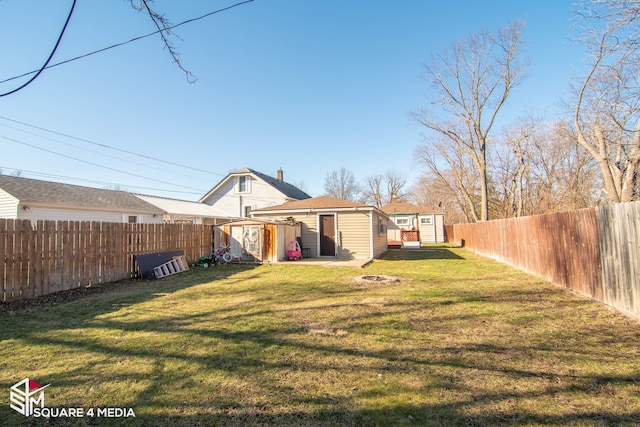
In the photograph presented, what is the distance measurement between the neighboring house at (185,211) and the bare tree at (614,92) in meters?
22.6

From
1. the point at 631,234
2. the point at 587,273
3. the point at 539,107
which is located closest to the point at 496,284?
the point at 587,273

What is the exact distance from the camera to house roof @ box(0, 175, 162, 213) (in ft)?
47.2

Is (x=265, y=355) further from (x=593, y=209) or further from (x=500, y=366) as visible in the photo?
(x=593, y=209)

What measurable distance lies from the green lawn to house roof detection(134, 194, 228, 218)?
16877 mm

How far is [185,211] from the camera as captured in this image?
22.3 meters

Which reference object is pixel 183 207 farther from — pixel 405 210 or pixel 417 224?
pixel 417 224

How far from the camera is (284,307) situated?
5.44 m

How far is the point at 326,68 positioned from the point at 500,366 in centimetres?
1329

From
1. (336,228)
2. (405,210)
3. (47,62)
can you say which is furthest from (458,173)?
(47,62)

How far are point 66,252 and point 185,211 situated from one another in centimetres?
1552

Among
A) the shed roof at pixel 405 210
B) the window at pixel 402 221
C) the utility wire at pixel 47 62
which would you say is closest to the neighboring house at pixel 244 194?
the shed roof at pixel 405 210

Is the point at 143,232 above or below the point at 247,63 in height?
below

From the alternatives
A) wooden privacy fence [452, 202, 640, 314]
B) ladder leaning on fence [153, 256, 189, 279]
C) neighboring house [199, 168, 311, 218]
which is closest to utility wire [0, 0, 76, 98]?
ladder leaning on fence [153, 256, 189, 279]

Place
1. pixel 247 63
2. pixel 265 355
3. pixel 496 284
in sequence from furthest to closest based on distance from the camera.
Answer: pixel 247 63
pixel 496 284
pixel 265 355
